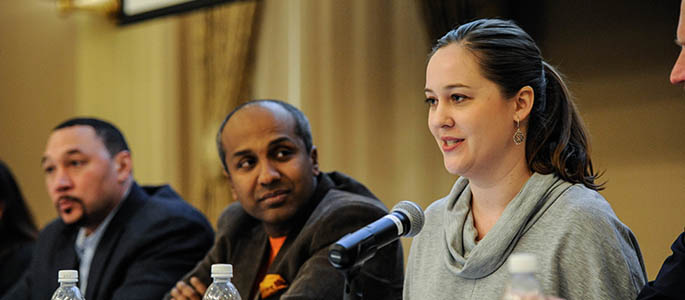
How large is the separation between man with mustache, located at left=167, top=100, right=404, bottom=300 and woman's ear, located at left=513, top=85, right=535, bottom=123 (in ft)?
2.45

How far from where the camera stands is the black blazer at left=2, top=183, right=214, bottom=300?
307 cm

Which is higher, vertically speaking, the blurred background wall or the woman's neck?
the woman's neck

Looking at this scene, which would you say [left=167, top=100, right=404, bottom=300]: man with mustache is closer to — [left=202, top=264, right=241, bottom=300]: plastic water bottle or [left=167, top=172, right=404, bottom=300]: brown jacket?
[left=167, top=172, right=404, bottom=300]: brown jacket

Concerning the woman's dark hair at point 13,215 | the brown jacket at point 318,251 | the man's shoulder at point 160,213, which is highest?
the brown jacket at point 318,251

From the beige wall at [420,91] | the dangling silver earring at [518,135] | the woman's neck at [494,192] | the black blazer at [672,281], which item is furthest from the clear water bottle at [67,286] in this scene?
the beige wall at [420,91]

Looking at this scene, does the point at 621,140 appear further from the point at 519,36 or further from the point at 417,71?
the point at 519,36

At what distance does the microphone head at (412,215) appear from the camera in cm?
151

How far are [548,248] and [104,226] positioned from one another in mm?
2186

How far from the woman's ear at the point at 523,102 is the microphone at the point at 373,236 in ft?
1.40

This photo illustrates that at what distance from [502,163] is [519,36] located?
31cm

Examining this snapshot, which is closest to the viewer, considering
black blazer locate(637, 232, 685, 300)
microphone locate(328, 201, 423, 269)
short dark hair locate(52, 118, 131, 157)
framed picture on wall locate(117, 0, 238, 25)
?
microphone locate(328, 201, 423, 269)

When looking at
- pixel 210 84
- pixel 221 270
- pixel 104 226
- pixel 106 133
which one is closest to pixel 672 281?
pixel 221 270

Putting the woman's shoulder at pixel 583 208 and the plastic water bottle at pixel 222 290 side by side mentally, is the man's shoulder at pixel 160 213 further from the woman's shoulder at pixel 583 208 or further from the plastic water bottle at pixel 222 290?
the woman's shoulder at pixel 583 208

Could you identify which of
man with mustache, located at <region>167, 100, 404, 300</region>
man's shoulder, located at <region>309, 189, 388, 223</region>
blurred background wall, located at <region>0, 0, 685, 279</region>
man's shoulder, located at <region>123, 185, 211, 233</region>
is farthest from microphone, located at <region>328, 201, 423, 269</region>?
blurred background wall, located at <region>0, 0, 685, 279</region>
